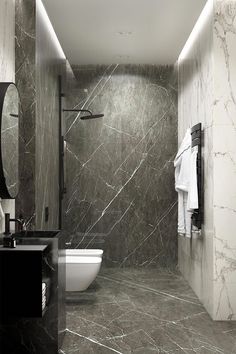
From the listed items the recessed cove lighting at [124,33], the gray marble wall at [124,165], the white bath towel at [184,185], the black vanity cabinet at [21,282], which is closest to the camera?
the black vanity cabinet at [21,282]

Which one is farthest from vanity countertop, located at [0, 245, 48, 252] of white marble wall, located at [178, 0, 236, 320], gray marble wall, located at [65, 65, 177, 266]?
gray marble wall, located at [65, 65, 177, 266]

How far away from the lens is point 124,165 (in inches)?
192

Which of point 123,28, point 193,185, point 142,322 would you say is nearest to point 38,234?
point 142,322

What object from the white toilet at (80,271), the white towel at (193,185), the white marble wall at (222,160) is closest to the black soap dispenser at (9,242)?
the white toilet at (80,271)

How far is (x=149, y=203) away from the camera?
194 inches

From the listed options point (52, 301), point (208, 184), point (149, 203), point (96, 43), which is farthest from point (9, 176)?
point (149, 203)

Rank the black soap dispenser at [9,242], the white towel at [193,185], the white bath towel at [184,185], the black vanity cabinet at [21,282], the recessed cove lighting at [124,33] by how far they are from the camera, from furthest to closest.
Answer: the recessed cove lighting at [124,33]
the white bath towel at [184,185]
the white towel at [193,185]
the black soap dispenser at [9,242]
the black vanity cabinet at [21,282]

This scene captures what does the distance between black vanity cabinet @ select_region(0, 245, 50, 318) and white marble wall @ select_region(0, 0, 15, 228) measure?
23.0 inches

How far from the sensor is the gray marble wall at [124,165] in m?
4.88

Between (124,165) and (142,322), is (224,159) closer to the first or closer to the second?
(142,322)

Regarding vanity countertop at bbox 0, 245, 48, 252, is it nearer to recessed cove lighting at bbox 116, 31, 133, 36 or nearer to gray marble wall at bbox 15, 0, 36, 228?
gray marble wall at bbox 15, 0, 36, 228

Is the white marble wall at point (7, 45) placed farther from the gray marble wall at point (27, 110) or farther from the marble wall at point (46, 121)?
the marble wall at point (46, 121)

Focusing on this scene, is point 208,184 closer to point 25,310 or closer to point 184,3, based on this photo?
point 184,3

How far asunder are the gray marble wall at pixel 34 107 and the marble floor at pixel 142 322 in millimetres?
877
